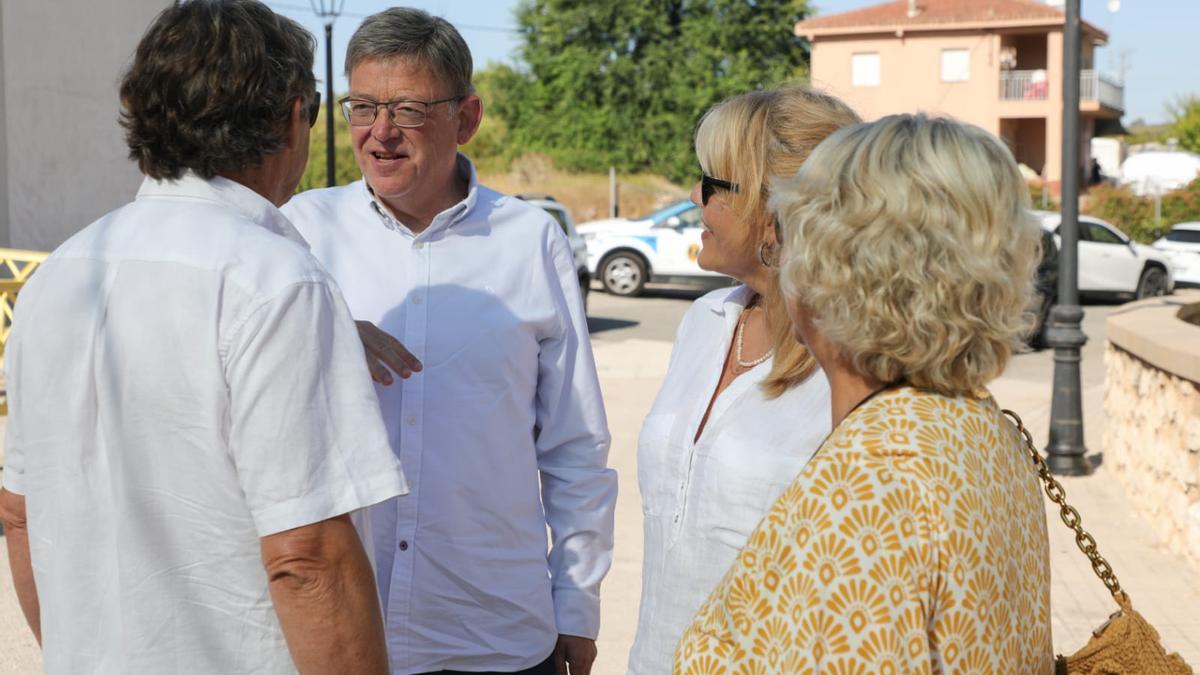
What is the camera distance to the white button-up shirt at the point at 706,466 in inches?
94.4

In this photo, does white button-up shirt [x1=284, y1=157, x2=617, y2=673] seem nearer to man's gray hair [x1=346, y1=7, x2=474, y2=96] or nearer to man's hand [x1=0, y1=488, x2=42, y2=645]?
man's gray hair [x1=346, y1=7, x2=474, y2=96]

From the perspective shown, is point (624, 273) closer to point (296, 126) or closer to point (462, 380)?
point (462, 380)

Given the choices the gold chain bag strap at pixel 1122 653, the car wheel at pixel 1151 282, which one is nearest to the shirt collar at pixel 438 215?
the gold chain bag strap at pixel 1122 653

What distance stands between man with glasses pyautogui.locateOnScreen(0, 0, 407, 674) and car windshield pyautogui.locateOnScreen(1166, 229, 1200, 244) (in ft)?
87.3

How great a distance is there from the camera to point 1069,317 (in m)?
8.99

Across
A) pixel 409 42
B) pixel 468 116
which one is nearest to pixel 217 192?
pixel 409 42

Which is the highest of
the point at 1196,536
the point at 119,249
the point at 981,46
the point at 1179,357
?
the point at 981,46

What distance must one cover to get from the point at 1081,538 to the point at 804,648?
71 centimetres

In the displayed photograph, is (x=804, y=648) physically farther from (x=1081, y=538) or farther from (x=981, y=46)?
(x=981, y=46)

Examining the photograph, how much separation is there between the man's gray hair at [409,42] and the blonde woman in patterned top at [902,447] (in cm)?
136

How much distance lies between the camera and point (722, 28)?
4966cm

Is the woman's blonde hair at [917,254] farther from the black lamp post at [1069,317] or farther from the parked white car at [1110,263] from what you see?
the parked white car at [1110,263]

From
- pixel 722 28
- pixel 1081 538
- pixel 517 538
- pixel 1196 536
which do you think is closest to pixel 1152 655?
pixel 1081 538

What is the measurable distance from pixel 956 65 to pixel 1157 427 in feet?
145
